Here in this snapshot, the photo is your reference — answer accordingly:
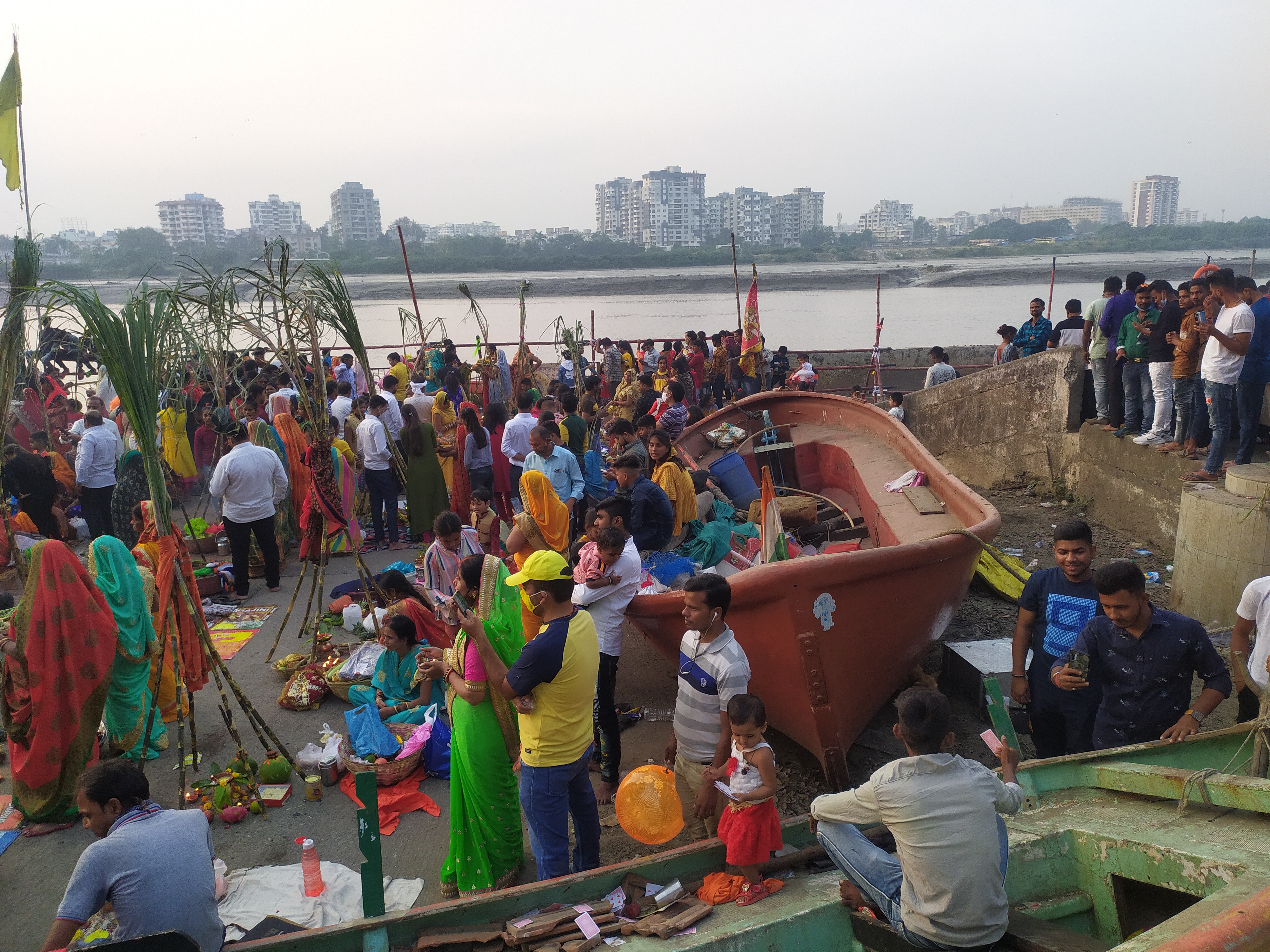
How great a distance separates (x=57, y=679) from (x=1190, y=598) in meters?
7.33

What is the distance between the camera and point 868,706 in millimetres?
4598

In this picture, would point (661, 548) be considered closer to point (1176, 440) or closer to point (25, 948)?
point (25, 948)

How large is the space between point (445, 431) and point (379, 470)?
1.25 meters

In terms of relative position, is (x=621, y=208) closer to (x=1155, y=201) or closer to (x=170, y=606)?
(x=1155, y=201)

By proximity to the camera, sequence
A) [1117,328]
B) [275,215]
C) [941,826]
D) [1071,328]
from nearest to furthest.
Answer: [941,826] < [1117,328] < [1071,328] < [275,215]

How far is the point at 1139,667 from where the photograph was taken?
3.41 metres

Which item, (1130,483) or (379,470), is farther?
(1130,483)

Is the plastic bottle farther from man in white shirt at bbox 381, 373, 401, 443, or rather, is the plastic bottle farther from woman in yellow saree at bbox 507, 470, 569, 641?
man in white shirt at bbox 381, 373, 401, 443

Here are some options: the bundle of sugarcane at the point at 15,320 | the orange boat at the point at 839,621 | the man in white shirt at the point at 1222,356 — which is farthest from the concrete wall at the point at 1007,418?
the bundle of sugarcane at the point at 15,320

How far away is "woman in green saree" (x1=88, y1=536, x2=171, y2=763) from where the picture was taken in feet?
14.8

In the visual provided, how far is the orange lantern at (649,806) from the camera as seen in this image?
365cm

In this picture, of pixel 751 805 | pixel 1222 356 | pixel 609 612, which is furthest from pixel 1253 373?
pixel 751 805

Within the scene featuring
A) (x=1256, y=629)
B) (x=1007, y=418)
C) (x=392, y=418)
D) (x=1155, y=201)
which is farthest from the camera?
(x=1155, y=201)

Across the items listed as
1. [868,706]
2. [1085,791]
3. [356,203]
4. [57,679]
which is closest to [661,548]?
[868,706]
